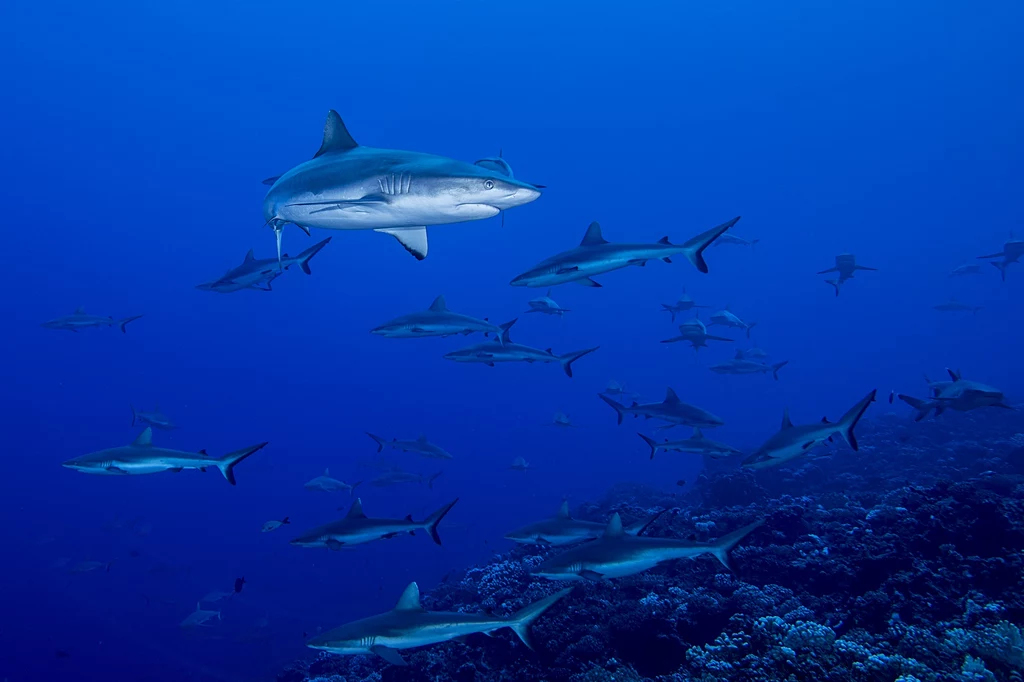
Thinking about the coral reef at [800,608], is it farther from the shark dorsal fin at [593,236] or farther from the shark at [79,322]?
the shark at [79,322]

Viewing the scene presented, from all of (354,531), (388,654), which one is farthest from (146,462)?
(388,654)

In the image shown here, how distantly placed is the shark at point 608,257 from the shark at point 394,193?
313cm

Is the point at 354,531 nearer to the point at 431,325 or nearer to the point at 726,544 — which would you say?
the point at 431,325

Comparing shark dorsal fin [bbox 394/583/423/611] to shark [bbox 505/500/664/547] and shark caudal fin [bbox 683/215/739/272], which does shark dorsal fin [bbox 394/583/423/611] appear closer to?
shark [bbox 505/500/664/547]

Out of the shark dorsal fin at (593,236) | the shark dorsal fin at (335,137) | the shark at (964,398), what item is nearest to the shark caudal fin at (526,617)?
the shark dorsal fin at (335,137)

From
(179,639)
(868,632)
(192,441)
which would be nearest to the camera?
(868,632)

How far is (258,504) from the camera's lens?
209 feet

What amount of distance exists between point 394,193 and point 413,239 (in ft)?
3.56

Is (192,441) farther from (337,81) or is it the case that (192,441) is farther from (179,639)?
(337,81)

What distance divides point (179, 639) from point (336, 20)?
128m

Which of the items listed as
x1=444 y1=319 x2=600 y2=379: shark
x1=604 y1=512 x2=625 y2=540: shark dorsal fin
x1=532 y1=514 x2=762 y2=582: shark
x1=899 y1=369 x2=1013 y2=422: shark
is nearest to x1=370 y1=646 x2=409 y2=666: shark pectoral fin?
x1=532 y1=514 x2=762 y2=582: shark

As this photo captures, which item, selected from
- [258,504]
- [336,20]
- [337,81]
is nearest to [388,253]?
[337,81]

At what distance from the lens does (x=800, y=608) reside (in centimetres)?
704

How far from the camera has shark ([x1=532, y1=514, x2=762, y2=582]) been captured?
6.09 m
